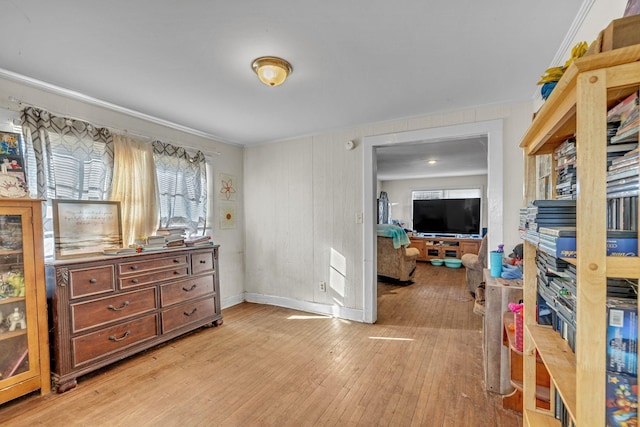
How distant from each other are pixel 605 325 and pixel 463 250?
669cm

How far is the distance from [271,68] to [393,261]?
162 inches

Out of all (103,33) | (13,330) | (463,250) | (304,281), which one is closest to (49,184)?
(13,330)

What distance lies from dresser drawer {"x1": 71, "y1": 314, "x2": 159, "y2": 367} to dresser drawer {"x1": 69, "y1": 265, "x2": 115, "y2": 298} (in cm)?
32

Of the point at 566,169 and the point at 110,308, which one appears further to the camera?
the point at 110,308

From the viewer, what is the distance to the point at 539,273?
130 centimetres

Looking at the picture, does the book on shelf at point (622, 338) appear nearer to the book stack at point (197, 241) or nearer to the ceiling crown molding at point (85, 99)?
the book stack at point (197, 241)

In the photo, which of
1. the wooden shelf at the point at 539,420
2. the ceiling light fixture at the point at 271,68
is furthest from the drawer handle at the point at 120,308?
Answer: the wooden shelf at the point at 539,420

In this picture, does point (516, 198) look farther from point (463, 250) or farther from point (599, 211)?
point (463, 250)

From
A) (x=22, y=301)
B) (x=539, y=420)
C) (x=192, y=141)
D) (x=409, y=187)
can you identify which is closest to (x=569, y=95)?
(x=539, y=420)

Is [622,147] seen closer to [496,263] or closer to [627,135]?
[627,135]

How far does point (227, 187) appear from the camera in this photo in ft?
13.2

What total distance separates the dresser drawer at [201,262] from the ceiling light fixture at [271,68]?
203 cm

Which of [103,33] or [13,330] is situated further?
[13,330]

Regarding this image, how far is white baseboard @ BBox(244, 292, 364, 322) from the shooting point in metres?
3.47
